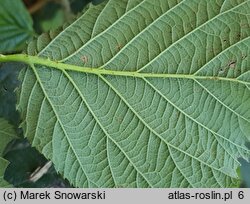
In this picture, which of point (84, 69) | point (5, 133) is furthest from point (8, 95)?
point (84, 69)

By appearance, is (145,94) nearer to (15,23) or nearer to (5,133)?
(5,133)

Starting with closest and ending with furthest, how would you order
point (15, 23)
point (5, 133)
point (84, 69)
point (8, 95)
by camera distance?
1. point (84, 69)
2. point (5, 133)
3. point (8, 95)
4. point (15, 23)

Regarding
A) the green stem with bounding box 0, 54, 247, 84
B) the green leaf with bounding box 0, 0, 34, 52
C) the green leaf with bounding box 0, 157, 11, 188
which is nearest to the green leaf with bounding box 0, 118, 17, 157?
the green leaf with bounding box 0, 157, 11, 188

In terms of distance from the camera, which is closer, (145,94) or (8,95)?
(145,94)

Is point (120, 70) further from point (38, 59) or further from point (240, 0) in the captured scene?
point (240, 0)

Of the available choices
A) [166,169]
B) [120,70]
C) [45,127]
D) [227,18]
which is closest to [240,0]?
[227,18]

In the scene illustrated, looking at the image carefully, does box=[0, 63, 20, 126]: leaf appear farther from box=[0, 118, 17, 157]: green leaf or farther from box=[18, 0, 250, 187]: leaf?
box=[18, 0, 250, 187]: leaf
